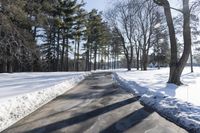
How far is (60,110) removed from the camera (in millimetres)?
8984

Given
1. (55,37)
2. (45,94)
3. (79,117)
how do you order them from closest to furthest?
1. (79,117)
2. (45,94)
3. (55,37)

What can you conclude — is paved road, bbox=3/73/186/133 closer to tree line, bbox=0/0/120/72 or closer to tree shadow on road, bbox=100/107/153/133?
tree shadow on road, bbox=100/107/153/133

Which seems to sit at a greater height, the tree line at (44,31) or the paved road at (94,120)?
the tree line at (44,31)

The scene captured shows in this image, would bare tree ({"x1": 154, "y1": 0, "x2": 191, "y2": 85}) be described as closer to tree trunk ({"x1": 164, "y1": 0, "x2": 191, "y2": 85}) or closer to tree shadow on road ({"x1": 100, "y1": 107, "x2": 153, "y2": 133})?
tree trunk ({"x1": 164, "y1": 0, "x2": 191, "y2": 85})

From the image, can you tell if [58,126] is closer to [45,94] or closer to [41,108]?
[41,108]

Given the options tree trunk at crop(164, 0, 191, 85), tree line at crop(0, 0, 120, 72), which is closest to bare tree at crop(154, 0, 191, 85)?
tree trunk at crop(164, 0, 191, 85)

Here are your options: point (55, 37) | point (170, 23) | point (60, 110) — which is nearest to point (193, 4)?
point (170, 23)

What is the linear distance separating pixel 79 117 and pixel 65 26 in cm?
3948

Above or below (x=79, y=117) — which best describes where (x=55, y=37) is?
above

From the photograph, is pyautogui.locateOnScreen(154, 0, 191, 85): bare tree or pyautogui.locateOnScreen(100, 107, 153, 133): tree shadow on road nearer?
pyautogui.locateOnScreen(100, 107, 153, 133): tree shadow on road

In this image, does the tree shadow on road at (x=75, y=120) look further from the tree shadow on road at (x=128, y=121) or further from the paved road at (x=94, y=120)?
the tree shadow on road at (x=128, y=121)

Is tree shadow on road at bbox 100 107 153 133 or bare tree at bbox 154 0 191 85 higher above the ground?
bare tree at bbox 154 0 191 85

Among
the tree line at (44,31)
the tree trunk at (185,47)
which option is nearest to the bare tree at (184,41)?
the tree trunk at (185,47)

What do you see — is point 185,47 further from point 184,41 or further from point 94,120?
point 94,120
